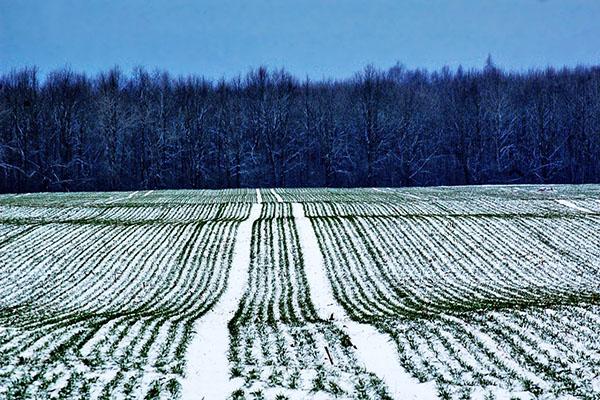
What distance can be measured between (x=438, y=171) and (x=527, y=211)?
50490 millimetres

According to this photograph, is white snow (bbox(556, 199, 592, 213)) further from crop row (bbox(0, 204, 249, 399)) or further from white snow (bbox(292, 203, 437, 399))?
crop row (bbox(0, 204, 249, 399))

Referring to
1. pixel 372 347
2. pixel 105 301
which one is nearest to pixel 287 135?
pixel 105 301

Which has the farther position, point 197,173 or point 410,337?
point 197,173

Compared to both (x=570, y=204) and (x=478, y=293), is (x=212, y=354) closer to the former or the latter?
(x=478, y=293)

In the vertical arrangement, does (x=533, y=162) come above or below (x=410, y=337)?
above

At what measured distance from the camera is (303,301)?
824 inches

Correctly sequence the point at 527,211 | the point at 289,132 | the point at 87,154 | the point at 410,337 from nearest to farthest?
the point at 410,337
the point at 527,211
the point at 87,154
the point at 289,132

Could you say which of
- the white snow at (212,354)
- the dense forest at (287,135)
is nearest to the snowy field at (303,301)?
the white snow at (212,354)

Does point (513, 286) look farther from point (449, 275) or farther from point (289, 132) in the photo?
point (289, 132)

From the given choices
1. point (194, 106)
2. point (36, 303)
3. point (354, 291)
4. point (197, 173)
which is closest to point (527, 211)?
point (354, 291)

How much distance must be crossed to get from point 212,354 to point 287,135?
3060 inches

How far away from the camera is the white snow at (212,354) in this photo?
33.6ft

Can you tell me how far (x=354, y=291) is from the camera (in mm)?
22609

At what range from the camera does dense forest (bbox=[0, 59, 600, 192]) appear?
272 ft
